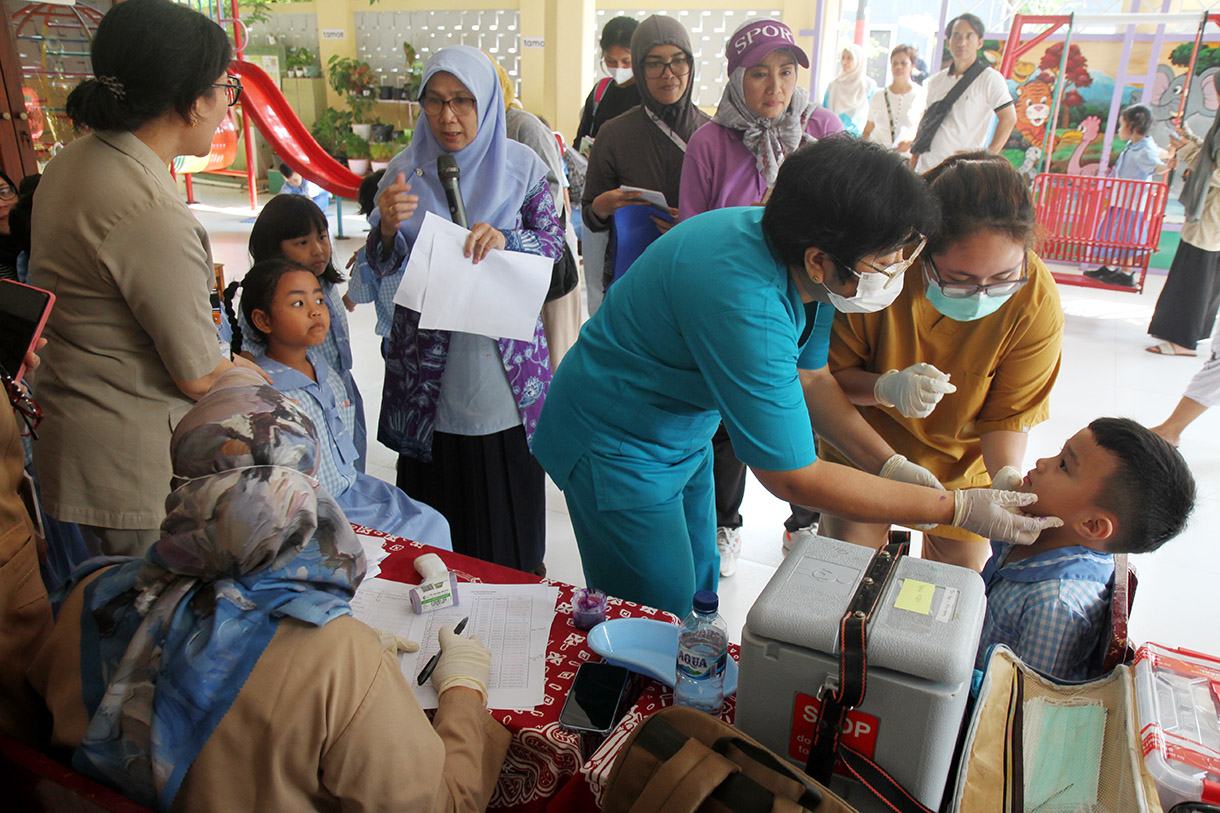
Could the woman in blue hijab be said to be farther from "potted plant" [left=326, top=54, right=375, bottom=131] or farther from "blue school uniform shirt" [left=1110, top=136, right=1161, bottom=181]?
"potted plant" [left=326, top=54, right=375, bottom=131]

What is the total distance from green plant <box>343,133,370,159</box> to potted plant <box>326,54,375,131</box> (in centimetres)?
17

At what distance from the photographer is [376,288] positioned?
2316mm

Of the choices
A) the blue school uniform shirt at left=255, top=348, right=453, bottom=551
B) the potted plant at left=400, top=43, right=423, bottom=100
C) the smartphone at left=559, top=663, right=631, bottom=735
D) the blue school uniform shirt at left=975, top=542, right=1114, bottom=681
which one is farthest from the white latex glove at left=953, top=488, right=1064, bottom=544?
the potted plant at left=400, top=43, right=423, bottom=100

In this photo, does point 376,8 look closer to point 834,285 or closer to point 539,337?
point 539,337

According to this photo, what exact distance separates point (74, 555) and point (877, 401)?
1880 millimetres

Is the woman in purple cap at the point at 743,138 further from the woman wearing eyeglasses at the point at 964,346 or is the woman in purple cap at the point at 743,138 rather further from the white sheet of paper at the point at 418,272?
the white sheet of paper at the point at 418,272

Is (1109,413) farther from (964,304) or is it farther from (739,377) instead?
(739,377)

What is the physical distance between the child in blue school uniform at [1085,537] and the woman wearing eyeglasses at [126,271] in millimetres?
1527

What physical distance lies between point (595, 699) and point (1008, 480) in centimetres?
90

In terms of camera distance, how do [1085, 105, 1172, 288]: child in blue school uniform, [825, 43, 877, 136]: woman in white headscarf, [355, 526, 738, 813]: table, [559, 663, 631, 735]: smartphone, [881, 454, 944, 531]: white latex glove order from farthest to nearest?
1. [825, 43, 877, 136]: woman in white headscarf
2. [1085, 105, 1172, 288]: child in blue school uniform
3. [881, 454, 944, 531]: white latex glove
4. [559, 663, 631, 735]: smartphone
5. [355, 526, 738, 813]: table

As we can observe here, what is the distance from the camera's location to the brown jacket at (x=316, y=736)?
2.97ft

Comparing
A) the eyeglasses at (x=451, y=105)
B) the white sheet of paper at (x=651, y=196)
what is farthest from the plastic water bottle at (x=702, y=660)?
the white sheet of paper at (x=651, y=196)

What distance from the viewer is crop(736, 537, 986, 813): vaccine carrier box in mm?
893

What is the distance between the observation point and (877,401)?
5.60 ft
